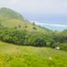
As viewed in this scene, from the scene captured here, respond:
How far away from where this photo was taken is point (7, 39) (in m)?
187

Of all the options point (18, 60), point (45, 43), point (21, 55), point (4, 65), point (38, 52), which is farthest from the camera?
point (45, 43)

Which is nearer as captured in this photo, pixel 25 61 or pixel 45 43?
pixel 25 61

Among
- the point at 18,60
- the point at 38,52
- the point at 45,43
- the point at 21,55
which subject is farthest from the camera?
A: the point at 45,43

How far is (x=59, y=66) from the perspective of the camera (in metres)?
91.9

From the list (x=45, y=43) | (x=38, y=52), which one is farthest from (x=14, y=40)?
(x=38, y=52)

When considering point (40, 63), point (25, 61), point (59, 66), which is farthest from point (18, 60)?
point (59, 66)

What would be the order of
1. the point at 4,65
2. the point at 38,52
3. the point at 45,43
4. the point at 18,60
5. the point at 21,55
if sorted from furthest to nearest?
1. the point at 45,43
2. the point at 38,52
3. the point at 21,55
4. the point at 18,60
5. the point at 4,65

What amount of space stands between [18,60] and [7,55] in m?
6.29

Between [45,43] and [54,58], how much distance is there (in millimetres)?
85666

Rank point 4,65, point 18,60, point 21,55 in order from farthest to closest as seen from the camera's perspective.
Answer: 1. point 21,55
2. point 18,60
3. point 4,65

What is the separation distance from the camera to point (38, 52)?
11006 centimetres

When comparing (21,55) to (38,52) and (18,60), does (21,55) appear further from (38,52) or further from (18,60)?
(38,52)

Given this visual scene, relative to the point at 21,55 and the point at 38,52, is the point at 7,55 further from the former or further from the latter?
the point at 38,52

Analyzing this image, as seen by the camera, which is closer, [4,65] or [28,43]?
[4,65]
